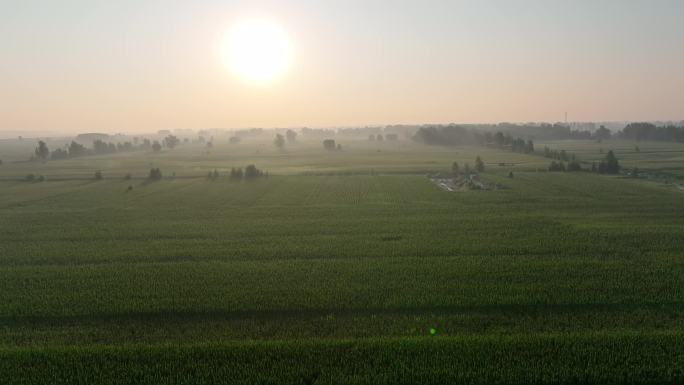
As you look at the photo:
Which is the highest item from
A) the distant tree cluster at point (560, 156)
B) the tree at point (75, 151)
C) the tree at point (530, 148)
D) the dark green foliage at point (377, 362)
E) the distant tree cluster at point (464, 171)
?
the tree at point (75, 151)

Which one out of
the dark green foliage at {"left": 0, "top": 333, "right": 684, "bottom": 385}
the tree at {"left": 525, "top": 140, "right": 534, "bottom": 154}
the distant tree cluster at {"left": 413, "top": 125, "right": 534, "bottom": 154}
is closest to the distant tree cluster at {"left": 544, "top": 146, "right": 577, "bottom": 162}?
the tree at {"left": 525, "top": 140, "right": 534, "bottom": 154}

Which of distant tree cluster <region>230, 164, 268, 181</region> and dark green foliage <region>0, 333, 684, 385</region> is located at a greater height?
distant tree cluster <region>230, 164, 268, 181</region>

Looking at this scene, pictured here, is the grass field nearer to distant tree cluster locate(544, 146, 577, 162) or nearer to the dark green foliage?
the dark green foliage

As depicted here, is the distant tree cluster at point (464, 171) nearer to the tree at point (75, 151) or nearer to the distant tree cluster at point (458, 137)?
the distant tree cluster at point (458, 137)

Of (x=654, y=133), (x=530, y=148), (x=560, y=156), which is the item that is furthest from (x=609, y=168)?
(x=654, y=133)

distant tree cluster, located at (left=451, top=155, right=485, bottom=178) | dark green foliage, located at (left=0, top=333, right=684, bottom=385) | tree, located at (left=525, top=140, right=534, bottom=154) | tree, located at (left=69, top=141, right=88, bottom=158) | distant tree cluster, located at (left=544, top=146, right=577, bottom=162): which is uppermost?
tree, located at (left=69, top=141, right=88, bottom=158)

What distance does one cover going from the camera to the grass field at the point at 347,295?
16.4 metres

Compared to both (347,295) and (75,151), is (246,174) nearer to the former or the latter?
(347,295)

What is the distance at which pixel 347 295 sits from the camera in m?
22.8

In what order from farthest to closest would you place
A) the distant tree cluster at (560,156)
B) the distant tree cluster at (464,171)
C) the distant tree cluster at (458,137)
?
the distant tree cluster at (458,137), the distant tree cluster at (560,156), the distant tree cluster at (464,171)

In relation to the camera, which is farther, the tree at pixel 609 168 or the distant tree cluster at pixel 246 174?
the distant tree cluster at pixel 246 174

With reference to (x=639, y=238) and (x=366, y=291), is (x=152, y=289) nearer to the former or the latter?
(x=366, y=291)

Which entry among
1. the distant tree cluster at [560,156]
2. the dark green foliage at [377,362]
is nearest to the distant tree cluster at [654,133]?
the distant tree cluster at [560,156]

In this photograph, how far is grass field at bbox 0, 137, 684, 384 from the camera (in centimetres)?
1644
